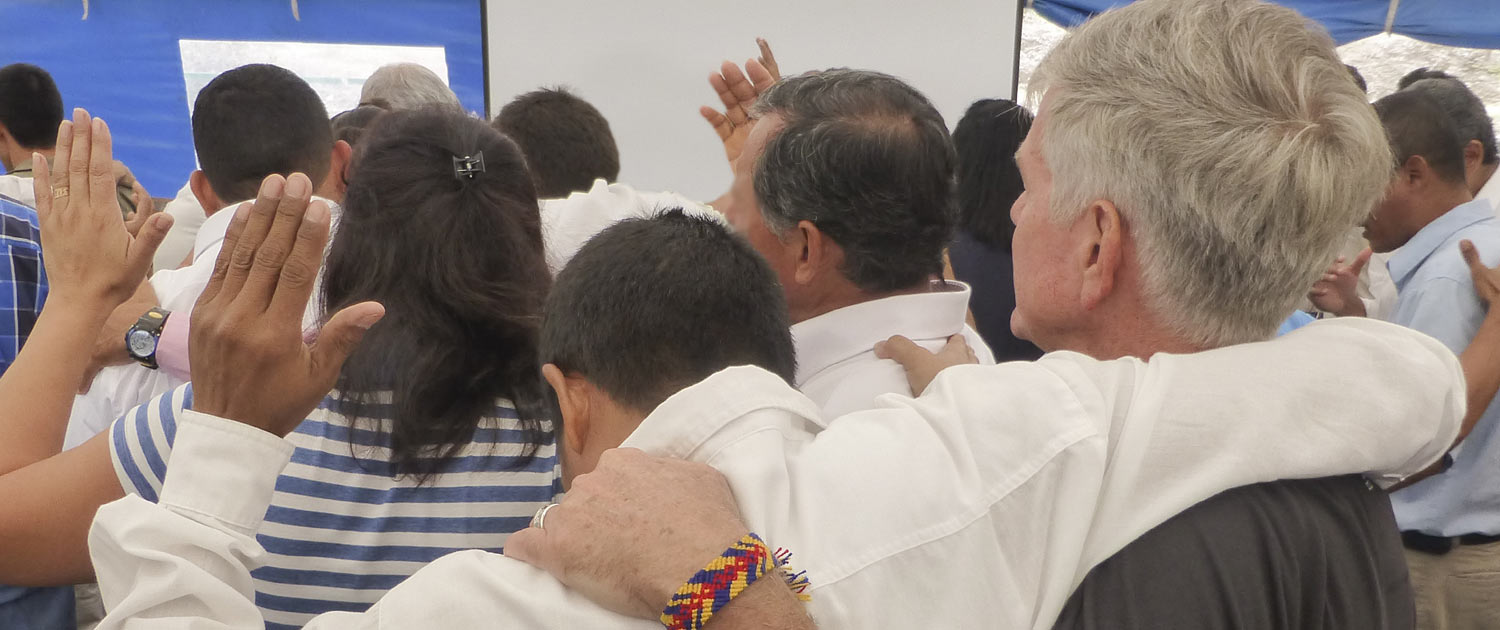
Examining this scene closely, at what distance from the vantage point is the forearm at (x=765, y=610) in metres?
0.74

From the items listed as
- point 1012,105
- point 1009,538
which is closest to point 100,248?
point 1009,538

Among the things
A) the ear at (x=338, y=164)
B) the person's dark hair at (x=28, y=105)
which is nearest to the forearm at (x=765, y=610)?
the ear at (x=338, y=164)

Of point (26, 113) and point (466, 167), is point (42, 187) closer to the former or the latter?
point (466, 167)

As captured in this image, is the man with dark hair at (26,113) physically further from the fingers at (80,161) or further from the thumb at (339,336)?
the thumb at (339,336)

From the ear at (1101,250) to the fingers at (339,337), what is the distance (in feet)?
2.00

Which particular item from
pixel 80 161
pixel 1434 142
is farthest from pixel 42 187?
pixel 1434 142

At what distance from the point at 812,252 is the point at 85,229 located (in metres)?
0.90

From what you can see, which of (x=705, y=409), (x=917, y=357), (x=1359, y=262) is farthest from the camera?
(x=1359, y=262)

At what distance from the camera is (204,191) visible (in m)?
2.39

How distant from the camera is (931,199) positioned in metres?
1.61

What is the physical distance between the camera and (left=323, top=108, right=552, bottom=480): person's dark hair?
45.9 inches

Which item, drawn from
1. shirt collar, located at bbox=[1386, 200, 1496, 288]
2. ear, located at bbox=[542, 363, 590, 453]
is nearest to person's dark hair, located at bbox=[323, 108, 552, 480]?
ear, located at bbox=[542, 363, 590, 453]

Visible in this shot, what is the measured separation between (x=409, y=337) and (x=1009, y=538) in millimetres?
708

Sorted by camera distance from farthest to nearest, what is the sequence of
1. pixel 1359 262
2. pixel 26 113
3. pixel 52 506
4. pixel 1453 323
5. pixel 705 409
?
pixel 26 113
pixel 1359 262
pixel 1453 323
pixel 52 506
pixel 705 409
